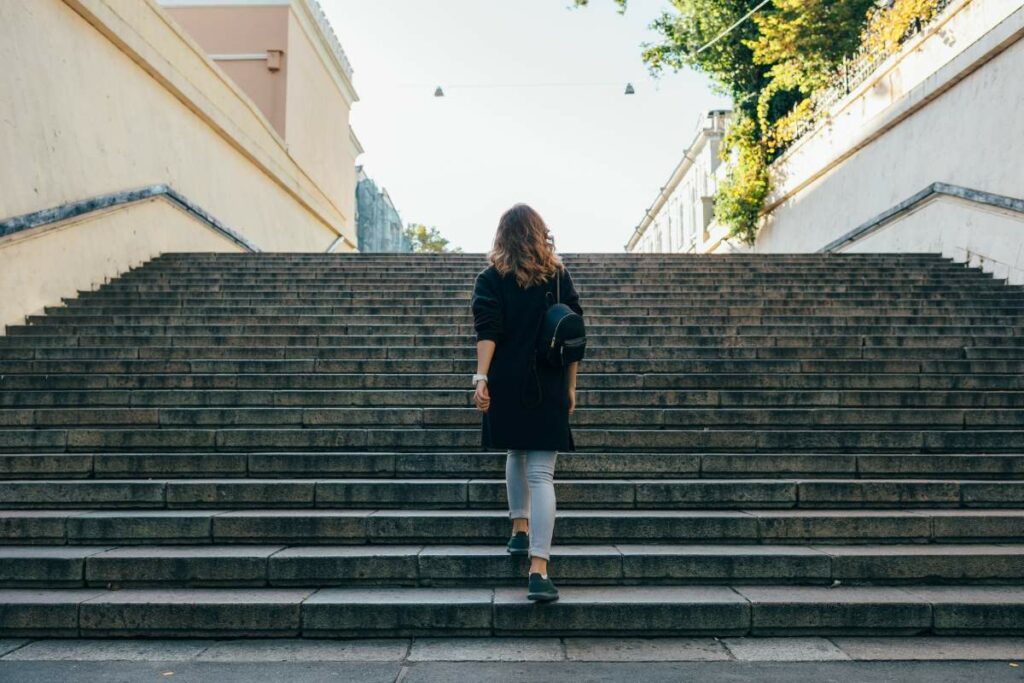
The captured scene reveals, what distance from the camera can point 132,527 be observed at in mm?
4637

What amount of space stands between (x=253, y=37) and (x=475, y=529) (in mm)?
20150

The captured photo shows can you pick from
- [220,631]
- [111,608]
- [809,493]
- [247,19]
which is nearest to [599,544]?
[809,493]

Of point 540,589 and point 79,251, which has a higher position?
point 79,251

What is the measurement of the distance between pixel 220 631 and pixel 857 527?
3352mm

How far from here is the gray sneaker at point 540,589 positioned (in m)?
3.82

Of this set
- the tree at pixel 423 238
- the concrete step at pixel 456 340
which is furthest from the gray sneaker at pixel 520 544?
the tree at pixel 423 238

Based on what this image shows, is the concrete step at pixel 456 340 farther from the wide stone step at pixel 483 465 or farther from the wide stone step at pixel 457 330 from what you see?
the wide stone step at pixel 483 465

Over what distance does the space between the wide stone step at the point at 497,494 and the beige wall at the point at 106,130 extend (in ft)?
14.5

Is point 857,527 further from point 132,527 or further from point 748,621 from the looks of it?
point 132,527

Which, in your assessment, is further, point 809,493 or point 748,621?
point 809,493

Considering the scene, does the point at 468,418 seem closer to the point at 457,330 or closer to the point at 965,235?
the point at 457,330

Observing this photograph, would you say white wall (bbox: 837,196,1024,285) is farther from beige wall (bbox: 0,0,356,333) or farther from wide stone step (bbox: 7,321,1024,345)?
beige wall (bbox: 0,0,356,333)

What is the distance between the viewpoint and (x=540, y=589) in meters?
3.83

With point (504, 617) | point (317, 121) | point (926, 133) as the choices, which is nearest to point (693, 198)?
point (317, 121)
